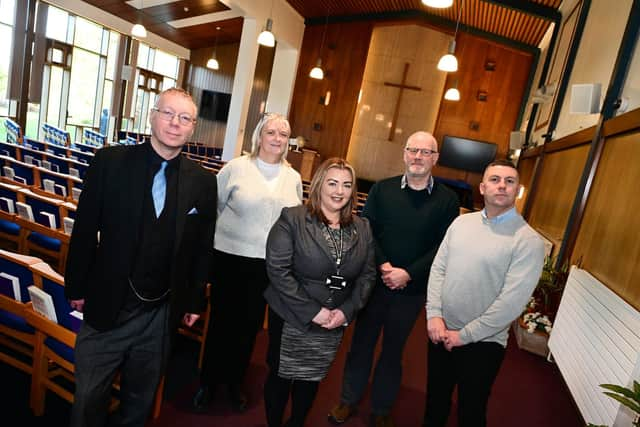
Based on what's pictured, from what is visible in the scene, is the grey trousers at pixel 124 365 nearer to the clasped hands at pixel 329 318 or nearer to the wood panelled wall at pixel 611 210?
the clasped hands at pixel 329 318

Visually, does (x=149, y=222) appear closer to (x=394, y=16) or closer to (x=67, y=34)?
(x=394, y=16)

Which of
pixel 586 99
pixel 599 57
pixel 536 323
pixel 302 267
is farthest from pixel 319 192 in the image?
pixel 599 57

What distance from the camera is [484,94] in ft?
36.7

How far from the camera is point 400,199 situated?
223cm

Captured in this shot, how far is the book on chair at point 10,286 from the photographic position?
1.96m

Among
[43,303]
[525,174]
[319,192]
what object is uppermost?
[525,174]

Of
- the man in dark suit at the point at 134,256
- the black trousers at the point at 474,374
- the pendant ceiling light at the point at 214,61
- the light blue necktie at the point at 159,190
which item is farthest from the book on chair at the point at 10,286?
the pendant ceiling light at the point at 214,61

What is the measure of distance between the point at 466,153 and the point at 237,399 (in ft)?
34.0

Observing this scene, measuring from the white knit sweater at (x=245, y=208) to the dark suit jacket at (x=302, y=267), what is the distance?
1.00ft

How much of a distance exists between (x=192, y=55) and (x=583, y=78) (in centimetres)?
1508

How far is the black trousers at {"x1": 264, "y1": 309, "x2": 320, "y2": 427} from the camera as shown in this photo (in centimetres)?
188

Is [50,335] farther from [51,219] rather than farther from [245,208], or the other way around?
[51,219]

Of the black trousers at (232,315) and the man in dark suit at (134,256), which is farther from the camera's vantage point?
the black trousers at (232,315)

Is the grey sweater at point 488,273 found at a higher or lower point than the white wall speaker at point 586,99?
lower
